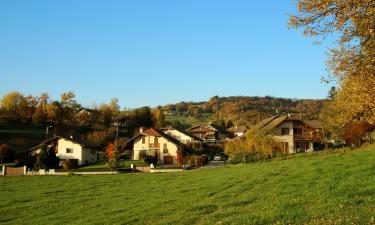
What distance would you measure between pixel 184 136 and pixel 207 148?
27.6 feet

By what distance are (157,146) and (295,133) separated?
96.7ft

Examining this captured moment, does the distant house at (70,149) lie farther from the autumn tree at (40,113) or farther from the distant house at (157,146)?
the autumn tree at (40,113)

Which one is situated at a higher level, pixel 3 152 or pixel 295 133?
pixel 295 133

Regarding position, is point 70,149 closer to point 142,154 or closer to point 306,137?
point 142,154

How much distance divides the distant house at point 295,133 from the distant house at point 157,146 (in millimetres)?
19258

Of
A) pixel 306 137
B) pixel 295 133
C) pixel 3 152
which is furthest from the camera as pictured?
pixel 306 137

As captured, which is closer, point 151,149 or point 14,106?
point 151,149

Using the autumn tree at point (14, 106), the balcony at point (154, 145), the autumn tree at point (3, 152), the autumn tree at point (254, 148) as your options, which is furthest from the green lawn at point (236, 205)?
the autumn tree at point (14, 106)

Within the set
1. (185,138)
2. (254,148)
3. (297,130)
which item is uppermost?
(297,130)

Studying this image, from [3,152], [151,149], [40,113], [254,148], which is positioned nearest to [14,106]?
[40,113]

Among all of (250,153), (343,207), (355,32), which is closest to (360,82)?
(355,32)

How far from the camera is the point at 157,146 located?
100250 mm

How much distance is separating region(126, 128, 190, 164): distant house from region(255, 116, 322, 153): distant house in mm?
19258

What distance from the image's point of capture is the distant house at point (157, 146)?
3856 inches
